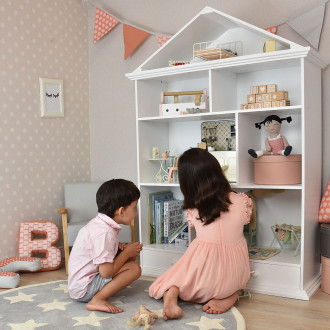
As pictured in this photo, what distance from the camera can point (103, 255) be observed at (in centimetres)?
222

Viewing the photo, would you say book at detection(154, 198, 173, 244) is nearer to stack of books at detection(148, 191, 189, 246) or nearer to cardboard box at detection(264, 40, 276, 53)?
stack of books at detection(148, 191, 189, 246)

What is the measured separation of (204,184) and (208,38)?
3.78ft

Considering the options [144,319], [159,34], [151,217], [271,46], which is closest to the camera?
[144,319]

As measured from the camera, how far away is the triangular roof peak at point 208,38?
107 inches

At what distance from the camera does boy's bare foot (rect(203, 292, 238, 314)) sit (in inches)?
84.4

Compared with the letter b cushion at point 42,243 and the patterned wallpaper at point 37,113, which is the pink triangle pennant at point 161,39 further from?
the letter b cushion at point 42,243

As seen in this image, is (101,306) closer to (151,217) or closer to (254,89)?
(151,217)

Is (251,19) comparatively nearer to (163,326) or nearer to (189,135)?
(189,135)

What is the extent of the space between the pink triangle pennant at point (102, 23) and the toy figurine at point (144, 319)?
87.7 inches

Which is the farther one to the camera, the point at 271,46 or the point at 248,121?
the point at 248,121

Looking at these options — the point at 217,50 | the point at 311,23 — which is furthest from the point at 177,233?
the point at 311,23

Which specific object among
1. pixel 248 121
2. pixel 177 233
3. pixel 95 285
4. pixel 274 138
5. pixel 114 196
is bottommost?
pixel 95 285

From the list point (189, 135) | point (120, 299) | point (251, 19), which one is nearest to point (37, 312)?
point (120, 299)

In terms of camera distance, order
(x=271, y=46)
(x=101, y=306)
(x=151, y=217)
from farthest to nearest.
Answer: (x=151, y=217)
(x=271, y=46)
(x=101, y=306)
